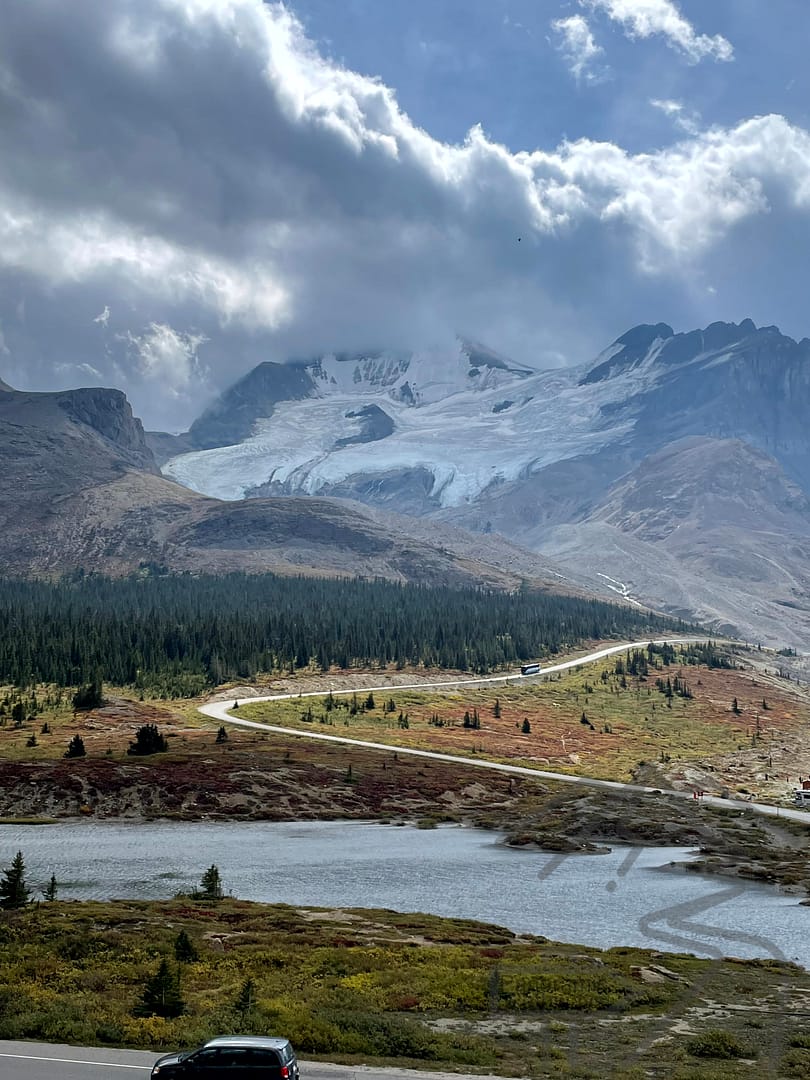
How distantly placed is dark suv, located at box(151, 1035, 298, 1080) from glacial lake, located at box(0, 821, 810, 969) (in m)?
37.8

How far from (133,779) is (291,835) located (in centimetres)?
2438

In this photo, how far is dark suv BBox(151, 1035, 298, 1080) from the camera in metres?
26.0

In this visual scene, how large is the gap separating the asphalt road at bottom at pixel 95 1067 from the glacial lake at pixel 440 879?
32324mm

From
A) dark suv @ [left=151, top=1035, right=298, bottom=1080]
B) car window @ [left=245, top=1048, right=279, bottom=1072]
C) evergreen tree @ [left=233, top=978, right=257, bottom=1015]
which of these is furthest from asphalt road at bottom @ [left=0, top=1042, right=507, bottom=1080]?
evergreen tree @ [left=233, top=978, right=257, bottom=1015]

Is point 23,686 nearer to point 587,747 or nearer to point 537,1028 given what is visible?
point 587,747

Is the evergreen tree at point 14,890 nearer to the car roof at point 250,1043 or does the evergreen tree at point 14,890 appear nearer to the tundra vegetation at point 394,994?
the tundra vegetation at point 394,994

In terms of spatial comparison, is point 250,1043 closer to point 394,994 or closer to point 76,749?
point 394,994

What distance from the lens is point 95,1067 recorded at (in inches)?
1132

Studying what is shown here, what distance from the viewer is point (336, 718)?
6639 inches

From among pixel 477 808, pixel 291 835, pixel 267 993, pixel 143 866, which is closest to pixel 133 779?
pixel 291 835

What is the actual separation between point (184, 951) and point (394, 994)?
1122 cm

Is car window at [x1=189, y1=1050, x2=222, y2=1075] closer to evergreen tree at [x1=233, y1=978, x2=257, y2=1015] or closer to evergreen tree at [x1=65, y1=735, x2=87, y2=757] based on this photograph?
evergreen tree at [x1=233, y1=978, x2=257, y2=1015]

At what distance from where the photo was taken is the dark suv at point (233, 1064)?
85.5 feet

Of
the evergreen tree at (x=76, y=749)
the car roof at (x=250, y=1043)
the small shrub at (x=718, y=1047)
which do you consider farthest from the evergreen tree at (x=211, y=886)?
the evergreen tree at (x=76, y=749)
